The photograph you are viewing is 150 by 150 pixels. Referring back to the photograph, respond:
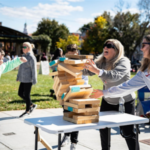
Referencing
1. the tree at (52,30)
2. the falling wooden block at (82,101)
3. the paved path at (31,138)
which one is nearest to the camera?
the falling wooden block at (82,101)

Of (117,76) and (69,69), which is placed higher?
(69,69)

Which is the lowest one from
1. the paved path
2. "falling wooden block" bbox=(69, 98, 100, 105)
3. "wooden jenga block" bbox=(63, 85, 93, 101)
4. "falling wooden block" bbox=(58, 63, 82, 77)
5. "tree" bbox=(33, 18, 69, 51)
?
the paved path

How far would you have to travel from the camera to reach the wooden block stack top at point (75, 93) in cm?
328

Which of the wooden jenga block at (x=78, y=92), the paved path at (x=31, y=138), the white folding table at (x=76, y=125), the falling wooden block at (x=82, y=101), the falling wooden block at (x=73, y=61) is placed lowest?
the paved path at (x=31, y=138)

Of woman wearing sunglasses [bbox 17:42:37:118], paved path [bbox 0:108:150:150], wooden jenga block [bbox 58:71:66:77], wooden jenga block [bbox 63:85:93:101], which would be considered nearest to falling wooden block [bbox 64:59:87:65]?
wooden jenga block [bbox 58:71:66:77]

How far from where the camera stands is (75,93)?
132 inches

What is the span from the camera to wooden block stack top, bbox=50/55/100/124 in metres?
3.28

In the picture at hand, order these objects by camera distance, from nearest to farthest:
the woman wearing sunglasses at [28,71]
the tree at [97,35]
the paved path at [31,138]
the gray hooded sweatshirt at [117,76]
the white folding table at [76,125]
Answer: the white folding table at [76,125] < the gray hooded sweatshirt at [117,76] < the paved path at [31,138] < the woman wearing sunglasses at [28,71] < the tree at [97,35]

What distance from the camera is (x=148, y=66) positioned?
3283 millimetres

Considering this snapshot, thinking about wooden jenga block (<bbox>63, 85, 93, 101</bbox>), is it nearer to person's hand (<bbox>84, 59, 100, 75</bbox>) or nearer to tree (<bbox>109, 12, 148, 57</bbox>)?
person's hand (<bbox>84, 59, 100, 75</bbox>)

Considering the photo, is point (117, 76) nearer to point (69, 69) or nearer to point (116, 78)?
point (116, 78)

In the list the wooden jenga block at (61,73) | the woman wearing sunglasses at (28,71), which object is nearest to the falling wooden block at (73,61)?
the wooden jenga block at (61,73)

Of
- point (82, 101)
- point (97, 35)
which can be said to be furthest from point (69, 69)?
point (97, 35)

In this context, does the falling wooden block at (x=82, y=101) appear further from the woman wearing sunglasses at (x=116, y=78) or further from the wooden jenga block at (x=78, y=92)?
the woman wearing sunglasses at (x=116, y=78)
